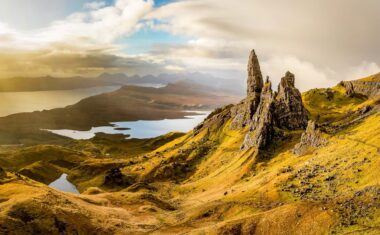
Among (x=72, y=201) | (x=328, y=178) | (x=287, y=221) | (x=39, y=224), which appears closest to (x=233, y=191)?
(x=328, y=178)

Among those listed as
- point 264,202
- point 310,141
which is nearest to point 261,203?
point 264,202

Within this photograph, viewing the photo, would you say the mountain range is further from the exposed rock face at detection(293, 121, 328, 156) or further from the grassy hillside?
the grassy hillside

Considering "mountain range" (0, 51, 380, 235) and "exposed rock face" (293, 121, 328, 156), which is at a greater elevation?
"exposed rock face" (293, 121, 328, 156)

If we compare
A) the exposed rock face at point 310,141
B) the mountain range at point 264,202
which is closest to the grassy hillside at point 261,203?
the mountain range at point 264,202

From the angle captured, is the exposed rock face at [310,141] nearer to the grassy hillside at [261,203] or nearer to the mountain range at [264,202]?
the mountain range at [264,202]

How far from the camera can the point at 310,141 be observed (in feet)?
608

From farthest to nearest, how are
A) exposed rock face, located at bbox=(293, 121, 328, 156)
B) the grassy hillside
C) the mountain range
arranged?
exposed rock face, located at bbox=(293, 121, 328, 156), the mountain range, the grassy hillside

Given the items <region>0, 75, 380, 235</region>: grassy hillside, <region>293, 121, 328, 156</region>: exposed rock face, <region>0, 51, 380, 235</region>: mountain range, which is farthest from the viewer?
<region>293, 121, 328, 156</region>: exposed rock face

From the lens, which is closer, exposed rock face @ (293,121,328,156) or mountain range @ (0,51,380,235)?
mountain range @ (0,51,380,235)

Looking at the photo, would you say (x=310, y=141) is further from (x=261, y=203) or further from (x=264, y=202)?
(x=261, y=203)

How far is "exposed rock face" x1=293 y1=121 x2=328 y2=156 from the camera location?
180500 mm

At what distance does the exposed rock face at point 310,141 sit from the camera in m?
180

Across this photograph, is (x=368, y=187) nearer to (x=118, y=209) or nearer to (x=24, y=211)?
→ (x=118, y=209)

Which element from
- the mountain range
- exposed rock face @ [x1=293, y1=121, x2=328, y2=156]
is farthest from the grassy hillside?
exposed rock face @ [x1=293, y1=121, x2=328, y2=156]
